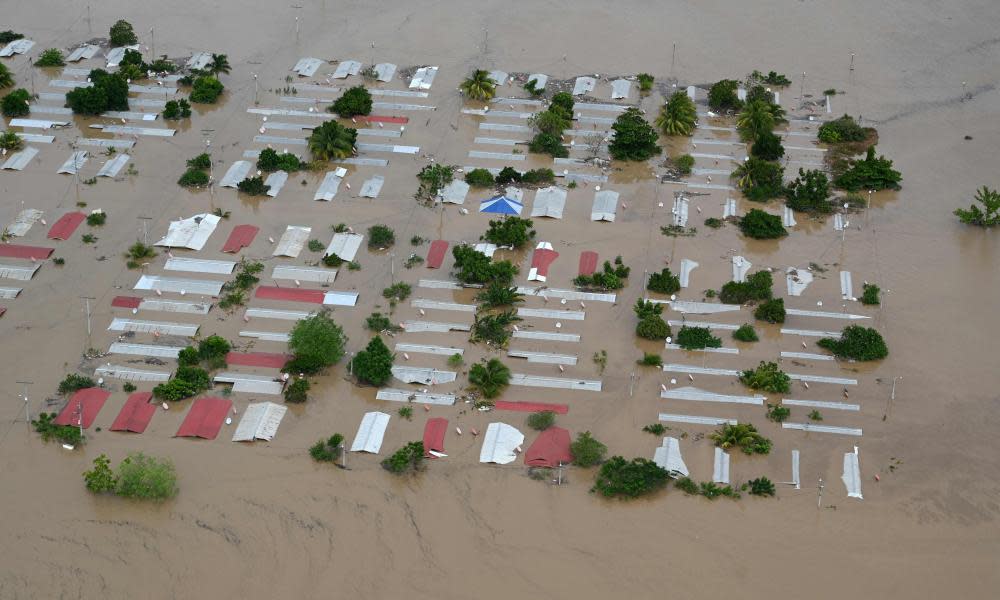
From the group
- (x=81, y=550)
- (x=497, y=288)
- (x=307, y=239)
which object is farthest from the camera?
(x=307, y=239)

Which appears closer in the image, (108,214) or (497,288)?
(497,288)

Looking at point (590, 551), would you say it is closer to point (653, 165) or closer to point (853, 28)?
point (653, 165)

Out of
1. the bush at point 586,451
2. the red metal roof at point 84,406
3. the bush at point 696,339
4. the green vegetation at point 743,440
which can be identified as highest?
the bush at point 696,339

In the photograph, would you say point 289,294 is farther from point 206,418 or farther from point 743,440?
Answer: point 743,440

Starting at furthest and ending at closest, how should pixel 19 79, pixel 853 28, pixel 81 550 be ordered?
pixel 853 28, pixel 19 79, pixel 81 550

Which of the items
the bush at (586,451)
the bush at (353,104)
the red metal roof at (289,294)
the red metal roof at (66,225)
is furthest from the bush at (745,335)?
the red metal roof at (66,225)

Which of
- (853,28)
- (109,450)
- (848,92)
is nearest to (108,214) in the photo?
(109,450)

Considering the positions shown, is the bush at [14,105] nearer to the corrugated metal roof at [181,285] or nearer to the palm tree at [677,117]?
the corrugated metal roof at [181,285]
